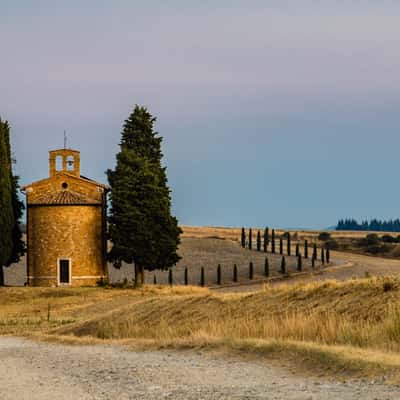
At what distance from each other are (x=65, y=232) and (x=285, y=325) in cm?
4359

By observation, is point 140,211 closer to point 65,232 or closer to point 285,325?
point 65,232

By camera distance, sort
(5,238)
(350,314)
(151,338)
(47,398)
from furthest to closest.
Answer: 1. (5,238)
2. (151,338)
3. (350,314)
4. (47,398)

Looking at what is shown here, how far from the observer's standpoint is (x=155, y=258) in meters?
65.2

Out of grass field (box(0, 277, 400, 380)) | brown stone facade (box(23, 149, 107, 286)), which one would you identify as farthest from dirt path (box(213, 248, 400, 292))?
grass field (box(0, 277, 400, 380))

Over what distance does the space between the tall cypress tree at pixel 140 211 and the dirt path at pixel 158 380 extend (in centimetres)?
4223

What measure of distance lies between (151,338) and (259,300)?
3350 millimetres

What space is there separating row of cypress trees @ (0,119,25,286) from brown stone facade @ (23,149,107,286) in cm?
164

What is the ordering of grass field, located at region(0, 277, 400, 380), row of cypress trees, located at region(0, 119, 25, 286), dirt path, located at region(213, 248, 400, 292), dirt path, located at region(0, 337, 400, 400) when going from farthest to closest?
dirt path, located at region(213, 248, 400, 292) < row of cypress trees, located at region(0, 119, 25, 286) < grass field, located at region(0, 277, 400, 380) < dirt path, located at region(0, 337, 400, 400)

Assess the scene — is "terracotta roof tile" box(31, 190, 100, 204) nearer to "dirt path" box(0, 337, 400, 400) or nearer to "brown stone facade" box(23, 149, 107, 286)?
"brown stone facade" box(23, 149, 107, 286)

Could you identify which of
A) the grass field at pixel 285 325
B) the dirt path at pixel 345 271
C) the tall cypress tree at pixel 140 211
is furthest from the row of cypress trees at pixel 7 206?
the grass field at pixel 285 325

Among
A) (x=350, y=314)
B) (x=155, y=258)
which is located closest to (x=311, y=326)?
(x=350, y=314)

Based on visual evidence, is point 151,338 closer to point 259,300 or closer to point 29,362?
point 259,300

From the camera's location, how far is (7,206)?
63344mm

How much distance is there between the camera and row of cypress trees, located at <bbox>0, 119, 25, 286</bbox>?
63.0 meters
